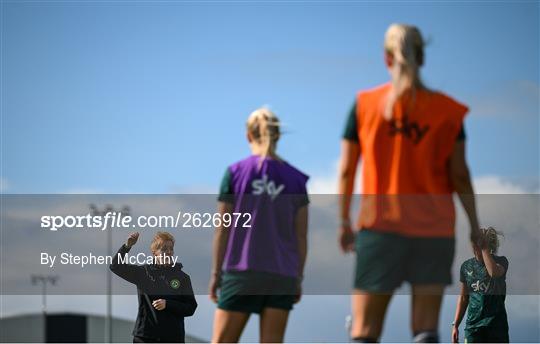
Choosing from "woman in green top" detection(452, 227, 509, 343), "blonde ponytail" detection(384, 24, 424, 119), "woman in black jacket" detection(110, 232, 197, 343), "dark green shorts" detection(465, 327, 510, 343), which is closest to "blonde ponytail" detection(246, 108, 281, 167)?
"blonde ponytail" detection(384, 24, 424, 119)

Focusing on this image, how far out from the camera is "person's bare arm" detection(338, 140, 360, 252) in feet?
19.4

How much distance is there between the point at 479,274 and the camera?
35.7 ft

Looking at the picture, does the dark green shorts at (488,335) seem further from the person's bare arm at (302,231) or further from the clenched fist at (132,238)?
the person's bare arm at (302,231)

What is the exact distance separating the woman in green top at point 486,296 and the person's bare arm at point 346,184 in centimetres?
487

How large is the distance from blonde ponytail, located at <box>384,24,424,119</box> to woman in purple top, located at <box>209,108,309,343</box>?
117cm

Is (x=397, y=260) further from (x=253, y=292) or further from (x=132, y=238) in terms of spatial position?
(x=132, y=238)

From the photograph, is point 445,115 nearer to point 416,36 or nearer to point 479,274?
point 416,36

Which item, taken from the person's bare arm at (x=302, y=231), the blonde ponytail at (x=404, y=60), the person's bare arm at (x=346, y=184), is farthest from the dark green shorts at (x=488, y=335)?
the blonde ponytail at (x=404, y=60)

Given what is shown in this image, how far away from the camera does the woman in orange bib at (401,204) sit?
582cm

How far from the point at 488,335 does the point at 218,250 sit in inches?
184

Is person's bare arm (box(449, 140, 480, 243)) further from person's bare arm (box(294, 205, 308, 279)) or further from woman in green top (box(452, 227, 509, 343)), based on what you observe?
woman in green top (box(452, 227, 509, 343))

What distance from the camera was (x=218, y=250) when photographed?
22.7 ft

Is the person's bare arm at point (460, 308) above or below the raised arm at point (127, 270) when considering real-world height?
below

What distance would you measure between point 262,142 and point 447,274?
1611 millimetres
